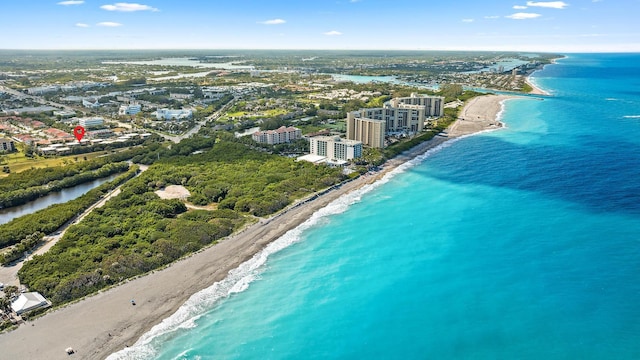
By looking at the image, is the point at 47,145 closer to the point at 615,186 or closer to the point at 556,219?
the point at 556,219

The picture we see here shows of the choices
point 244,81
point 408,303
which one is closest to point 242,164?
point 408,303

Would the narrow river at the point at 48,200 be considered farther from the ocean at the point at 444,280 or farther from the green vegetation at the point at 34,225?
the ocean at the point at 444,280

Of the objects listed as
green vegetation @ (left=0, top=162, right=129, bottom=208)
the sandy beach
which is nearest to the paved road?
green vegetation @ (left=0, top=162, right=129, bottom=208)

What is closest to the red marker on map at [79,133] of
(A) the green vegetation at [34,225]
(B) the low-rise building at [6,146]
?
(B) the low-rise building at [6,146]

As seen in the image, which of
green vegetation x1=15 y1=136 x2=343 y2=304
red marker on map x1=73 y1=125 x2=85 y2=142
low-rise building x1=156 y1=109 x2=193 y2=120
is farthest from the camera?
low-rise building x1=156 y1=109 x2=193 y2=120

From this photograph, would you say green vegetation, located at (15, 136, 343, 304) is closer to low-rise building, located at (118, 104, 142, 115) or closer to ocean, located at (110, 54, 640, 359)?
ocean, located at (110, 54, 640, 359)

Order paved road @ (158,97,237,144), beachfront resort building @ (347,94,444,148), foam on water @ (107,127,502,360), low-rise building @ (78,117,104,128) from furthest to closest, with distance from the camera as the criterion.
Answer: low-rise building @ (78,117,104,128) < paved road @ (158,97,237,144) < beachfront resort building @ (347,94,444,148) < foam on water @ (107,127,502,360)
